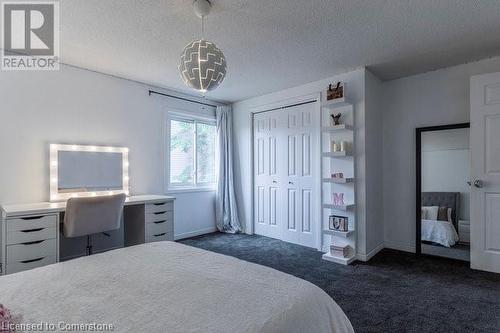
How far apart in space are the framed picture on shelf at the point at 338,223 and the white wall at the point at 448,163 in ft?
3.75

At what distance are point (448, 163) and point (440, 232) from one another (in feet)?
2.85

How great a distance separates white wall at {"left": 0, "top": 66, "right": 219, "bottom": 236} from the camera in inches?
112

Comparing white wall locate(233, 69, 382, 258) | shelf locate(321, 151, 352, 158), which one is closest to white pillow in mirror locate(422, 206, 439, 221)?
white wall locate(233, 69, 382, 258)

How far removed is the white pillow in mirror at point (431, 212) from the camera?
3490mm

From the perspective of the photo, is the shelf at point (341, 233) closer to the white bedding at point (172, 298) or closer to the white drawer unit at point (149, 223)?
the white drawer unit at point (149, 223)

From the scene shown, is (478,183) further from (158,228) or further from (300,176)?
(158,228)

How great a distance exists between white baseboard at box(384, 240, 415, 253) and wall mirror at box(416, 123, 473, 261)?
103 millimetres

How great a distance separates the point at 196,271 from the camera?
54.0 inches

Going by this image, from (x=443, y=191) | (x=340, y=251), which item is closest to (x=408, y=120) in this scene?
(x=443, y=191)

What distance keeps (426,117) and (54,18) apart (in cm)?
413

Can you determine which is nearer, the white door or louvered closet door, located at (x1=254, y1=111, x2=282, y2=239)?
the white door

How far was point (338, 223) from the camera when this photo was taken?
3.41 meters

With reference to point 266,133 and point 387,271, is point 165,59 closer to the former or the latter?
point 266,133

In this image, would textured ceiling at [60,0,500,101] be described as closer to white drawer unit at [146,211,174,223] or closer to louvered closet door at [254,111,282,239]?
louvered closet door at [254,111,282,239]
